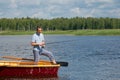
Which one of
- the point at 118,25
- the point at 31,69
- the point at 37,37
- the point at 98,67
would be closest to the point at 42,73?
the point at 31,69

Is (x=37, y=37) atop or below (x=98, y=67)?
atop

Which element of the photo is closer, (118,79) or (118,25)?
(118,79)

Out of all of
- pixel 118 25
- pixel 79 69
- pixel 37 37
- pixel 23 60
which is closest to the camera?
pixel 37 37

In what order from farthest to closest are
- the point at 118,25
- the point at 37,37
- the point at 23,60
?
the point at 118,25, the point at 23,60, the point at 37,37

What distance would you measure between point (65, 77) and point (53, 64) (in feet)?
3.63

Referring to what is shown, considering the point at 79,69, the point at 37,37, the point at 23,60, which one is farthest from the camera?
the point at 79,69

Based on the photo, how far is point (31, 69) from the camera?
22438 millimetres

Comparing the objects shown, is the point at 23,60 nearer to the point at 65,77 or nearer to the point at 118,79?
the point at 65,77

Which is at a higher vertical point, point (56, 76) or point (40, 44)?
point (40, 44)

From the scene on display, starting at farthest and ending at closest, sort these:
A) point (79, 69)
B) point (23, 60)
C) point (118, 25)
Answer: point (118, 25) < point (79, 69) < point (23, 60)

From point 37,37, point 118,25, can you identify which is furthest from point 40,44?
point 118,25

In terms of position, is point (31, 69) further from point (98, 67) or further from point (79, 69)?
point (98, 67)

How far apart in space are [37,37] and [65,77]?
10.3ft

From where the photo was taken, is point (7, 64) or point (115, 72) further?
point (115, 72)
